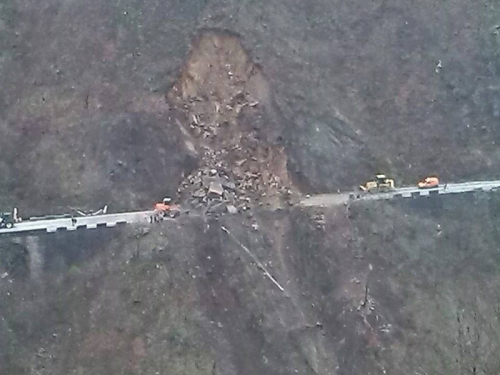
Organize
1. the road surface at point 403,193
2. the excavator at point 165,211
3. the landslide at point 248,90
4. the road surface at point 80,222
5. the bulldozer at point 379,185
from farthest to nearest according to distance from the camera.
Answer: the bulldozer at point 379,185, the road surface at point 403,193, the landslide at point 248,90, the excavator at point 165,211, the road surface at point 80,222

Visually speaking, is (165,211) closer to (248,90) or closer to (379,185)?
(248,90)

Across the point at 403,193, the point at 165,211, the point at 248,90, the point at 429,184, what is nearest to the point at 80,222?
the point at 165,211

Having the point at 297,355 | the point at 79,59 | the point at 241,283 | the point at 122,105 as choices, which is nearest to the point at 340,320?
the point at 297,355

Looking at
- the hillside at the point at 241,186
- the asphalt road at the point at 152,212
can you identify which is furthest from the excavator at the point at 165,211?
the hillside at the point at 241,186

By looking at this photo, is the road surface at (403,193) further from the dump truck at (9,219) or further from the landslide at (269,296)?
the dump truck at (9,219)

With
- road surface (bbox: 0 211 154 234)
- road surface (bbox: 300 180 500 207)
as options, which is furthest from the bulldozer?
road surface (bbox: 0 211 154 234)

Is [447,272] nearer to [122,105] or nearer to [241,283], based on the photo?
[241,283]
